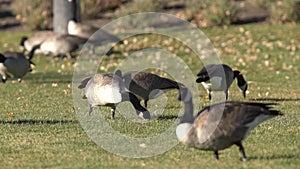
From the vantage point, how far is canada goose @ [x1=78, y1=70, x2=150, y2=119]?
32.8ft

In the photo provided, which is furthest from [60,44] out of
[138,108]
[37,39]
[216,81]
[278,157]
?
[278,157]

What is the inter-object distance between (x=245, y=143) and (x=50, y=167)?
2.35 metres

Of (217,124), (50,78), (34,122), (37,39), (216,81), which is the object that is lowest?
(50,78)

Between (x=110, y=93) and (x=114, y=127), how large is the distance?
453 millimetres

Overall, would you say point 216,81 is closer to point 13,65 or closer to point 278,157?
point 278,157

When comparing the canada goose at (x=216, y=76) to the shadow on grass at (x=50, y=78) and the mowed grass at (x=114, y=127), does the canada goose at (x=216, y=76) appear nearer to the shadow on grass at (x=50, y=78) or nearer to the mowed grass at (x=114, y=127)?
the mowed grass at (x=114, y=127)

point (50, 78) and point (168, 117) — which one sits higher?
point (168, 117)

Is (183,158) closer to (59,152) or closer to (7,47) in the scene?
(59,152)

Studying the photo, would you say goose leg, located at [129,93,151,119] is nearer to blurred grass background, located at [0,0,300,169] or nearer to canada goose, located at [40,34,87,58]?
blurred grass background, located at [0,0,300,169]

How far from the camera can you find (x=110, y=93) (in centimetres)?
995

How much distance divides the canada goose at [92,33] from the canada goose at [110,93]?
11.6 metres

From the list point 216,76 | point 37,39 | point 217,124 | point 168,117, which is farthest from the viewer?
point 37,39

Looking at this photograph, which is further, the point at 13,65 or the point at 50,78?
the point at 50,78

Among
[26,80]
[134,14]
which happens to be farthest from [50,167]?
[134,14]
